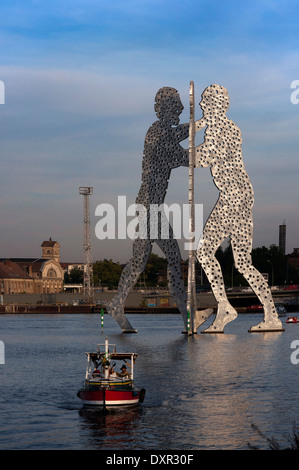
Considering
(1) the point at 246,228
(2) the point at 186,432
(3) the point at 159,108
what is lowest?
(2) the point at 186,432

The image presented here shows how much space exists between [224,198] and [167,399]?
89.3 feet

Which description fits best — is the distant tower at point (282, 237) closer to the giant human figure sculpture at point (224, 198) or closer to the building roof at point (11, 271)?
the building roof at point (11, 271)

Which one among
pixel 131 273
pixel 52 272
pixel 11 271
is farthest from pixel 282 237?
pixel 131 273

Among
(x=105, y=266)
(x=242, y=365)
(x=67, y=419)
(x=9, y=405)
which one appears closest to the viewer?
(x=67, y=419)

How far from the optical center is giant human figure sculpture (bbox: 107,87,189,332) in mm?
56688

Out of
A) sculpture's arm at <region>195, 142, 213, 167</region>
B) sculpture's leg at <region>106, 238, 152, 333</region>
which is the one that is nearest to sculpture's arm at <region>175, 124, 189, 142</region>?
sculpture's arm at <region>195, 142, 213, 167</region>

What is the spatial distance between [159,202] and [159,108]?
6301 mm

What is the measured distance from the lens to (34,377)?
37031 millimetres

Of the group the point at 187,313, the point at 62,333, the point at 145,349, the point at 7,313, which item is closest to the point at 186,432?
the point at 145,349

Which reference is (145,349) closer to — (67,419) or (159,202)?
(159,202)

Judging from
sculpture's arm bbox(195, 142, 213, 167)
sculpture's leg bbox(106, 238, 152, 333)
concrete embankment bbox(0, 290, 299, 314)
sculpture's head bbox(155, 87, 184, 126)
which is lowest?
concrete embankment bbox(0, 290, 299, 314)

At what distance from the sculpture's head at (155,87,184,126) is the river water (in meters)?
15.0

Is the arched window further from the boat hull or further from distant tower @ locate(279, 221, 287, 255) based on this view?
the boat hull

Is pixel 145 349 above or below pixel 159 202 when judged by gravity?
below
